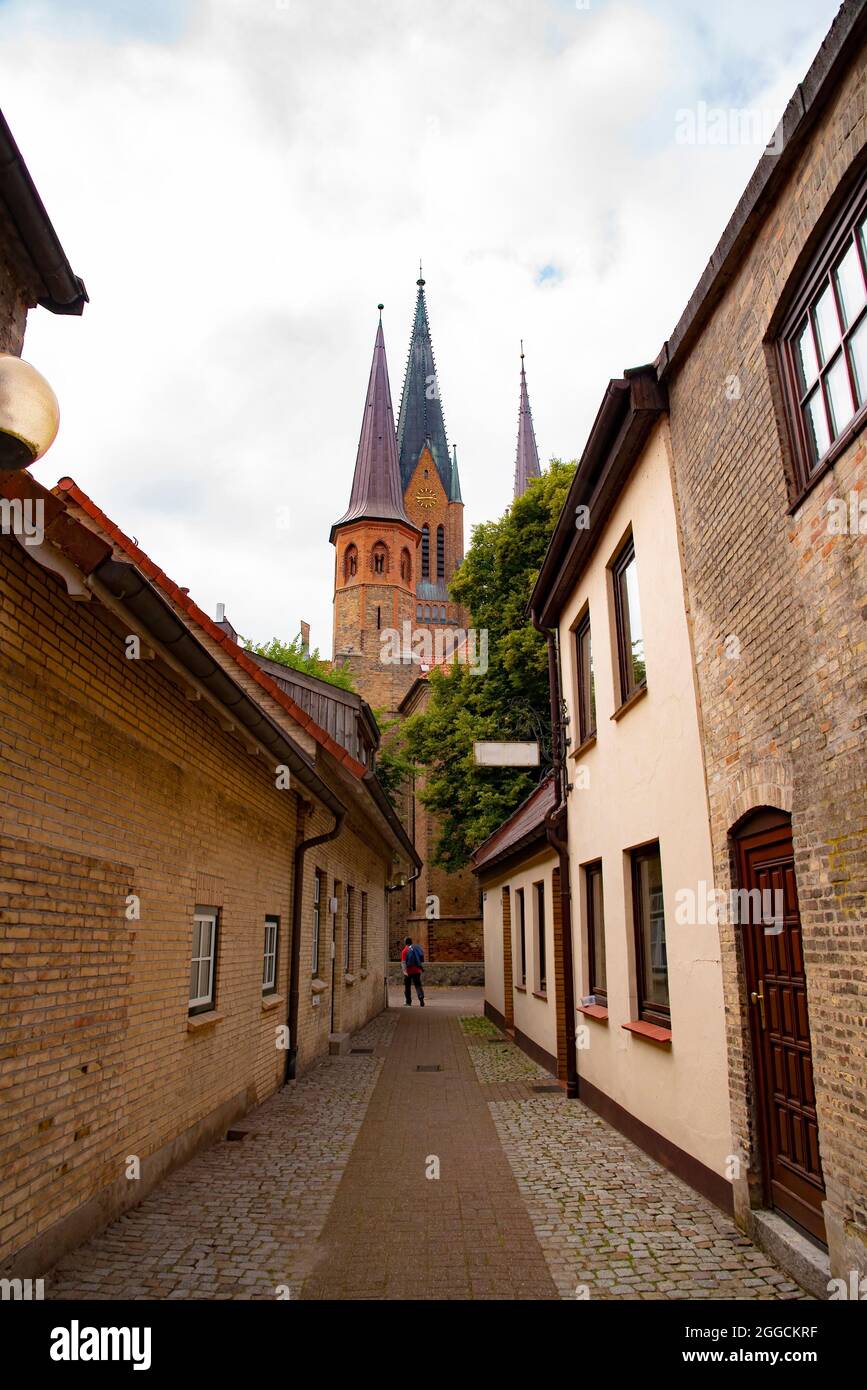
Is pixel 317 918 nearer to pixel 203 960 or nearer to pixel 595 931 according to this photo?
pixel 595 931

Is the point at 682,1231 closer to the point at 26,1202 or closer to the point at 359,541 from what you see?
the point at 26,1202

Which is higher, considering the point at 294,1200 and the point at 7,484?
the point at 7,484

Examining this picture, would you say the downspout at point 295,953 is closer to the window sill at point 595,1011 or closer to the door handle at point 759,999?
the window sill at point 595,1011

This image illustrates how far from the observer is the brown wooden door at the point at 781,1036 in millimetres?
4355

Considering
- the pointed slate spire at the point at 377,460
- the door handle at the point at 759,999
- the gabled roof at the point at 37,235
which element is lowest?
the door handle at the point at 759,999

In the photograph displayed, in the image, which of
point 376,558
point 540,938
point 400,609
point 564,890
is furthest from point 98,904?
point 376,558

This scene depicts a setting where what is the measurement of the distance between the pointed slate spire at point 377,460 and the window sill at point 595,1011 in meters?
42.7

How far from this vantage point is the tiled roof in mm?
8766

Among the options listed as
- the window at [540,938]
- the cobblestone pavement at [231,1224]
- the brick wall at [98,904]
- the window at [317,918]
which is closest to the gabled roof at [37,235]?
the brick wall at [98,904]

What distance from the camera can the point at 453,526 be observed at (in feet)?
216

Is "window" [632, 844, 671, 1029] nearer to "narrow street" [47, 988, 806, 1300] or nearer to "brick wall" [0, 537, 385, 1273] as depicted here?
"narrow street" [47, 988, 806, 1300]

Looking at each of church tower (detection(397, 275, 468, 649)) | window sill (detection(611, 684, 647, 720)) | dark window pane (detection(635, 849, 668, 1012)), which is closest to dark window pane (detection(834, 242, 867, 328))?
window sill (detection(611, 684, 647, 720))
